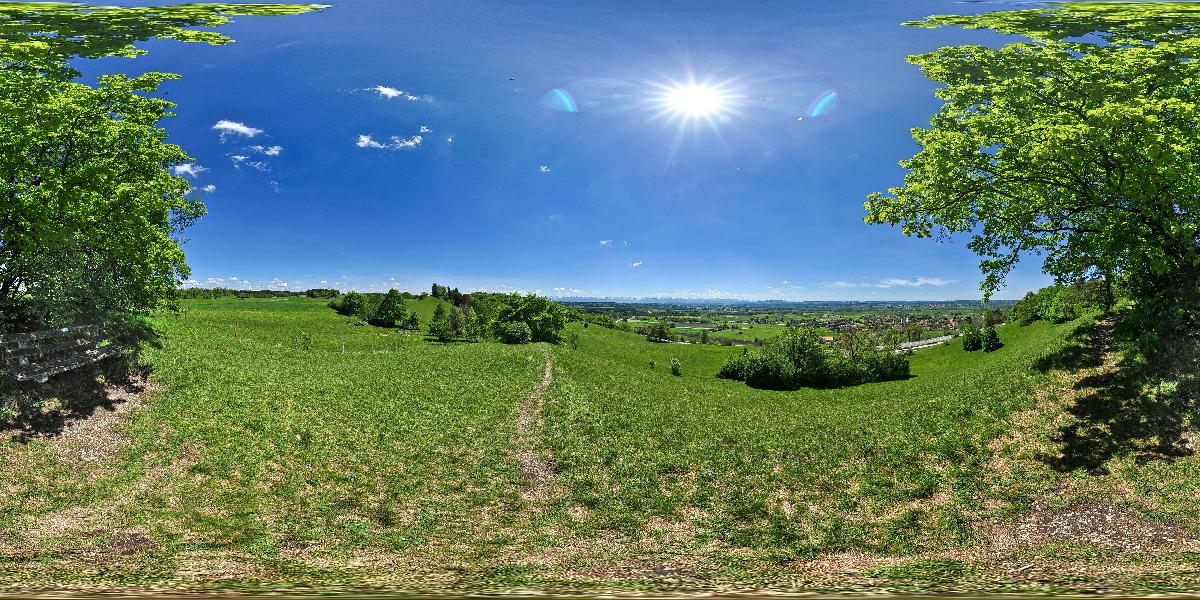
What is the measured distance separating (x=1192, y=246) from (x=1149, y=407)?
5.17 meters

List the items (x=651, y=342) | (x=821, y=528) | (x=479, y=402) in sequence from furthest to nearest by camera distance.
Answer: (x=651, y=342) → (x=479, y=402) → (x=821, y=528)

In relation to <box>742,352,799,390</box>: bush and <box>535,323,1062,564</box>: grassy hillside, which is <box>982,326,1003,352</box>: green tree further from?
<box>742,352,799,390</box>: bush

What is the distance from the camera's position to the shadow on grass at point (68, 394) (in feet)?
36.0

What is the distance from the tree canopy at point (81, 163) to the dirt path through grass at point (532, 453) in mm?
14547

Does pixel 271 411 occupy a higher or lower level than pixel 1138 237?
lower

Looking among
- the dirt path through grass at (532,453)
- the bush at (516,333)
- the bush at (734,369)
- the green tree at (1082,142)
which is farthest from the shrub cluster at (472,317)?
the green tree at (1082,142)

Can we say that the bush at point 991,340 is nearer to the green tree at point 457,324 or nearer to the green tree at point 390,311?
the green tree at point 457,324

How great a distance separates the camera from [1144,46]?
10891mm

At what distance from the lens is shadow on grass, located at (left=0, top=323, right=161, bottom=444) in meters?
11.0

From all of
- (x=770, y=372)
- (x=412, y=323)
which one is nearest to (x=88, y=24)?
(x=770, y=372)

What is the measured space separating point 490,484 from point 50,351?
602 inches

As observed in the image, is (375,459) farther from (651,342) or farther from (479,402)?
(651,342)

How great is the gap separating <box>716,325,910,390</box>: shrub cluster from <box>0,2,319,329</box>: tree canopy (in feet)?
107

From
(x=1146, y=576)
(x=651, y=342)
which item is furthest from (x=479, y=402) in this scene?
(x=651, y=342)
